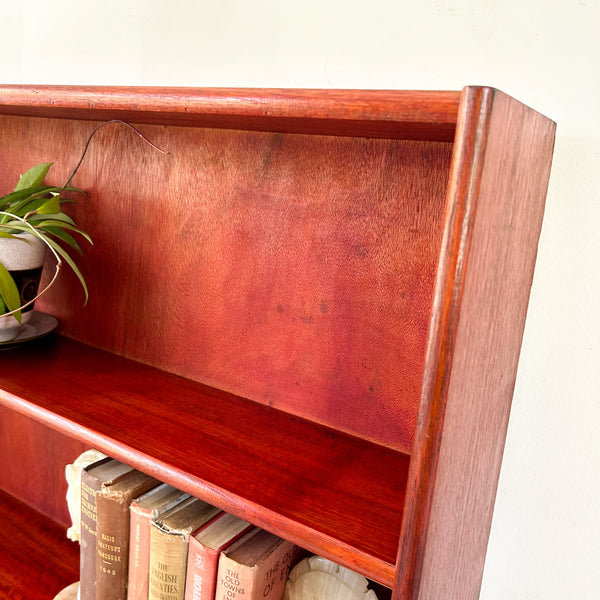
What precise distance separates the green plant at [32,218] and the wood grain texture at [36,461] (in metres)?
0.34

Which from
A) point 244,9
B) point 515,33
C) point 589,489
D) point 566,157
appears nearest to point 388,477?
point 589,489

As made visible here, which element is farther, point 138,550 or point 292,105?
point 138,550

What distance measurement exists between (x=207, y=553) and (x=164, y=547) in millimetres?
62

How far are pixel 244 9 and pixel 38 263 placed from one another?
454 millimetres

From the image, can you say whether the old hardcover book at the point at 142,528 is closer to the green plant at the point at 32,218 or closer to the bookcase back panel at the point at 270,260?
the bookcase back panel at the point at 270,260

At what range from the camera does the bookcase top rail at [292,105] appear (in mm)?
477

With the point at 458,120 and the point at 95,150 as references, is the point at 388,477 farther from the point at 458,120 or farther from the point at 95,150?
the point at 95,150

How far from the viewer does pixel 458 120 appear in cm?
44

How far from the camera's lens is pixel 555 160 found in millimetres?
637

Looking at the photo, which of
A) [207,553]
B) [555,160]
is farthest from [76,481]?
[555,160]

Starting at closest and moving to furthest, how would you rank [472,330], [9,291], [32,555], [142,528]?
1. [472,330]
2. [142,528]
3. [9,291]
4. [32,555]

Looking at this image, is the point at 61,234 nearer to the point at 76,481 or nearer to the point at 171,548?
the point at 76,481

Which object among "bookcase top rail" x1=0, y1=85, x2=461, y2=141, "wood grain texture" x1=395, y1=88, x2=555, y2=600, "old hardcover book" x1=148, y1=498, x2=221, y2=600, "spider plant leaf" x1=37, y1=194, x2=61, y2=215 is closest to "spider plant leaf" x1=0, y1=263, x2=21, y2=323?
"spider plant leaf" x1=37, y1=194, x2=61, y2=215

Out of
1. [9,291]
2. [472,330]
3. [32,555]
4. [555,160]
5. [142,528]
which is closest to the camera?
[472,330]
